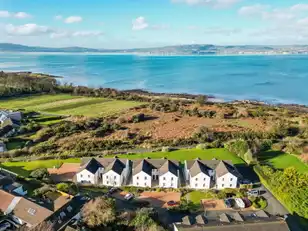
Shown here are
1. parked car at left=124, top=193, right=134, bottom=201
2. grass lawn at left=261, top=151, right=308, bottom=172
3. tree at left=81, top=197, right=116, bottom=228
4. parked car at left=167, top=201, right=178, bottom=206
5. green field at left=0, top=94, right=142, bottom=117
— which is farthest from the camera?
green field at left=0, top=94, right=142, bottom=117

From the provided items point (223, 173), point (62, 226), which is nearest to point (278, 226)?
point (223, 173)

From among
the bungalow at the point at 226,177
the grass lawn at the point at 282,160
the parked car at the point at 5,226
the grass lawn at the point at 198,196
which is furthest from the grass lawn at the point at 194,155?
the parked car at the point at 5,226

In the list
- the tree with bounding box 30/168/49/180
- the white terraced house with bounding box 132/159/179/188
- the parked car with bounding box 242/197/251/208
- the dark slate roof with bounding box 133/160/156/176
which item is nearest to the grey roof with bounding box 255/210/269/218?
the parked car with bounding box 242/197/251/208

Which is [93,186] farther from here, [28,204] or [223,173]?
[223,173]

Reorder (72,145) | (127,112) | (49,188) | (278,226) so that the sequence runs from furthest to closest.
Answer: (127,112) → (72,145) → (49,188) → (278,226)

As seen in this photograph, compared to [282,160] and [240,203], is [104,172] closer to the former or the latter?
[240,203]

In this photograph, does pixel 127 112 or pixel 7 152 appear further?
pixel 127 112

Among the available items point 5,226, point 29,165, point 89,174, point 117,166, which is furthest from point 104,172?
point 29,165

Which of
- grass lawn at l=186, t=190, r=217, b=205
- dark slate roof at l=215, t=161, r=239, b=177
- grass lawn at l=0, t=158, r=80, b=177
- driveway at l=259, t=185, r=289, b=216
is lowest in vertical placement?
driveway at l=259, t=185, r=289, b=216

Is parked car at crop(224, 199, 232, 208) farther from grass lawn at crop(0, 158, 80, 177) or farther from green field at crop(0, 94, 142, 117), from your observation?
green field at crop(0, 94, 142, 117)
